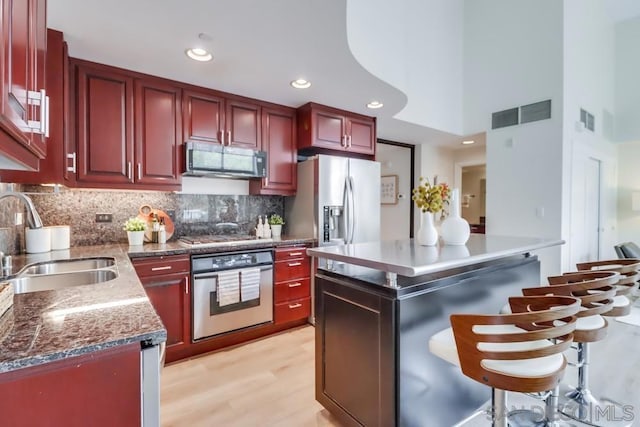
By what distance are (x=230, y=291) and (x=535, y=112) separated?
172 inches

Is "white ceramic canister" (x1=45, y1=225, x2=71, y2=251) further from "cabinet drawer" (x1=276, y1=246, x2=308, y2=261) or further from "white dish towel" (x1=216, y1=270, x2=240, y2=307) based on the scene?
"cabinet drawer" (x1=276, y1=246, x2=308, y2=261)

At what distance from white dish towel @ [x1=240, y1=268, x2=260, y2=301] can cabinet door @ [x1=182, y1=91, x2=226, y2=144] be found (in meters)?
1.31

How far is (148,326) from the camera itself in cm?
90

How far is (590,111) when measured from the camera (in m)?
4.46

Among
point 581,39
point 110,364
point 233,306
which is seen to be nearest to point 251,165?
point 233,306

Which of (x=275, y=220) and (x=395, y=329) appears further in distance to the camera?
(x=275, y=220)

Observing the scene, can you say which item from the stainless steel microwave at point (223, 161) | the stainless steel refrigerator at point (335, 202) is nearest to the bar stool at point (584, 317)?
the stainless steel refrigerator at point (335, 202)

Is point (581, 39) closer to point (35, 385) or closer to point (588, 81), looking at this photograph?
point (588, 81)

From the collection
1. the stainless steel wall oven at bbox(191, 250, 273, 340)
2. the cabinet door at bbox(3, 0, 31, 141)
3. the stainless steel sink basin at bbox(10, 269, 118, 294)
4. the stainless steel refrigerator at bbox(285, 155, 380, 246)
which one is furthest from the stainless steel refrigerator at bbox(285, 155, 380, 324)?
the cabinet door at bbox(3, 0, 31, 141)

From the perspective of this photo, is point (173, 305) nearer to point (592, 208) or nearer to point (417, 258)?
point (417, 258)

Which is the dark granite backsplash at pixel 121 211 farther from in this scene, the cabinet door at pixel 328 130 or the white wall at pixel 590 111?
the white wall at pixel 590 111

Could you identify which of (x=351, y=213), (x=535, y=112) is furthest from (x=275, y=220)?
(x=535, y=112)

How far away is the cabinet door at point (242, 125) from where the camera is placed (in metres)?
3.11

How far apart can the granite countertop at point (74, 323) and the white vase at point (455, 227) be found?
74.5 inches
